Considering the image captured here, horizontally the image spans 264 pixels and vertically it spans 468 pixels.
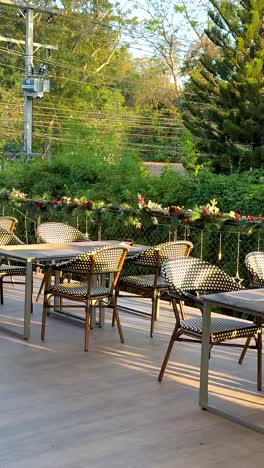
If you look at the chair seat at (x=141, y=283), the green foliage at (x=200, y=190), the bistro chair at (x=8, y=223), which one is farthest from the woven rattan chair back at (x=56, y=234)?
the green foliage at (x=200, y=190)

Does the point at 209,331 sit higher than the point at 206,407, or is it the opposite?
the point at 209,331

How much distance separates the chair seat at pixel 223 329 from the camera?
12.4 ft

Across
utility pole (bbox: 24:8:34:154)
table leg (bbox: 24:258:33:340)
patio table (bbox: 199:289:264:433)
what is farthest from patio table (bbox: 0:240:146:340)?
utility pole (bbox: 24:8:34:154)

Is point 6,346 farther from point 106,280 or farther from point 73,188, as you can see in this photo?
point 73,188

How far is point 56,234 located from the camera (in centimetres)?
636

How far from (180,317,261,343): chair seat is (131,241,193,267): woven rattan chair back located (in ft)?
4.18

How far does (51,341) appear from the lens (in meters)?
5.07

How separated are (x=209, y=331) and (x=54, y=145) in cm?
2399

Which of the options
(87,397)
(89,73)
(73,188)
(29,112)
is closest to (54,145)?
(89,73)

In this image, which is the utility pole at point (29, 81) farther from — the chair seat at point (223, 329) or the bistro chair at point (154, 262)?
the chair seat at point (223, 329)

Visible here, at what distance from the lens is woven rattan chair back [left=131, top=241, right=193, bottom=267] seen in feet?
17.5

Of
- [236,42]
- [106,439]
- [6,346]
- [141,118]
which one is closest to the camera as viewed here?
[106,439]

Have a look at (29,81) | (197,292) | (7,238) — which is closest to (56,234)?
(7,238)

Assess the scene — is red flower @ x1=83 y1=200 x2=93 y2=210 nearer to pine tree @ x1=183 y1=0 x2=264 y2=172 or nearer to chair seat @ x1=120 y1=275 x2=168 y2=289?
chair seat @ x1=120 y1=275 x2=168 y2=289
